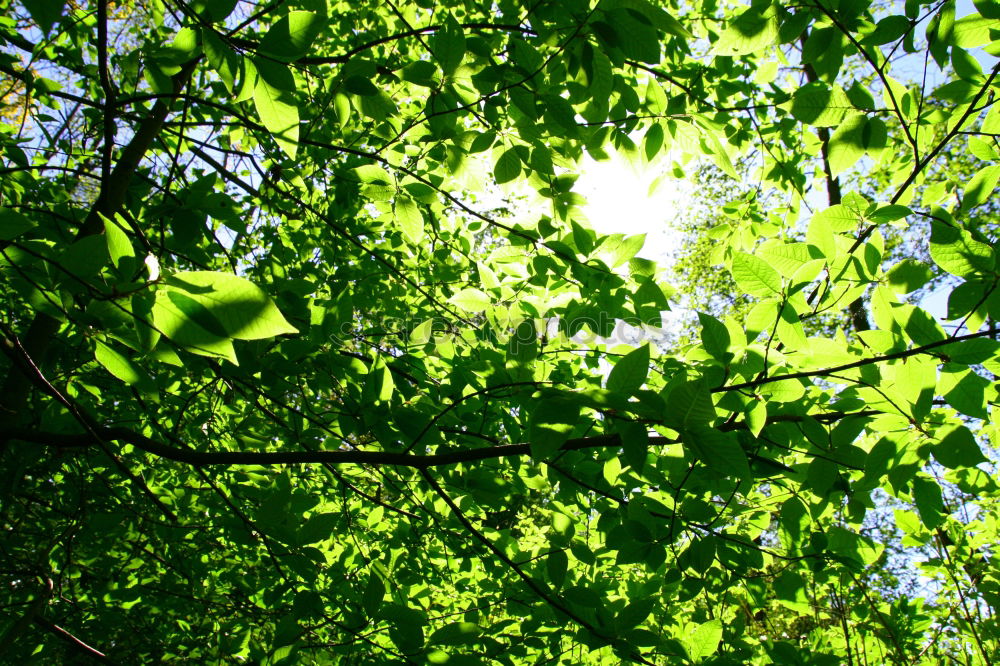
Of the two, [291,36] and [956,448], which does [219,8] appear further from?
[956,448]

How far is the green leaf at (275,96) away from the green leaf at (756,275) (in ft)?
3.61

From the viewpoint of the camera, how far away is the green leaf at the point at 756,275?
49.4 inches

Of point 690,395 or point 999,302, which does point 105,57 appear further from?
point 999,302

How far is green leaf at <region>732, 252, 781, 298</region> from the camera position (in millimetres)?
1254

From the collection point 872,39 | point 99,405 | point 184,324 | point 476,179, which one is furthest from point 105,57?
point 99,405

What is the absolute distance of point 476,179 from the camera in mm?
2232

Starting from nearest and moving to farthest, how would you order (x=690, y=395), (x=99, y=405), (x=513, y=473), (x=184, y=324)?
1. (x=184, y=324)
2. (x=690, y=395)
3. (x=513, y=473)
4. (x=99, y=405)

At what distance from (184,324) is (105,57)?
1514mm

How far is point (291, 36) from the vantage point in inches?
48.3

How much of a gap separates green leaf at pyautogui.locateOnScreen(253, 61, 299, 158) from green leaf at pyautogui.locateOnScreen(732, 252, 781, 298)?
1101 millimetres

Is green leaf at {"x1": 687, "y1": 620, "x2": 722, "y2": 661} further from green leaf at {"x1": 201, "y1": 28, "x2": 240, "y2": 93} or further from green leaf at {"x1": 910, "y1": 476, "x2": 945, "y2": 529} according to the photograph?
green leaf at {"x1": 201, "y1": 28, "x2": 240, "y2": 93}

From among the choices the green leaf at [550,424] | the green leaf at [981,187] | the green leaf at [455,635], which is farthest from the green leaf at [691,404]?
the green leaf at [981,187]

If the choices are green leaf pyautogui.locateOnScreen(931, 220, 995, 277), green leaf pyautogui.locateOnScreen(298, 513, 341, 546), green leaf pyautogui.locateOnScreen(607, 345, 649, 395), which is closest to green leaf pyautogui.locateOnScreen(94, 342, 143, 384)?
green leaf pyautogui.locateOnScreen(298, 513, 341, 546)

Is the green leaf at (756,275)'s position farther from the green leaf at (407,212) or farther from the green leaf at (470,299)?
the green leaf at (407,212)
